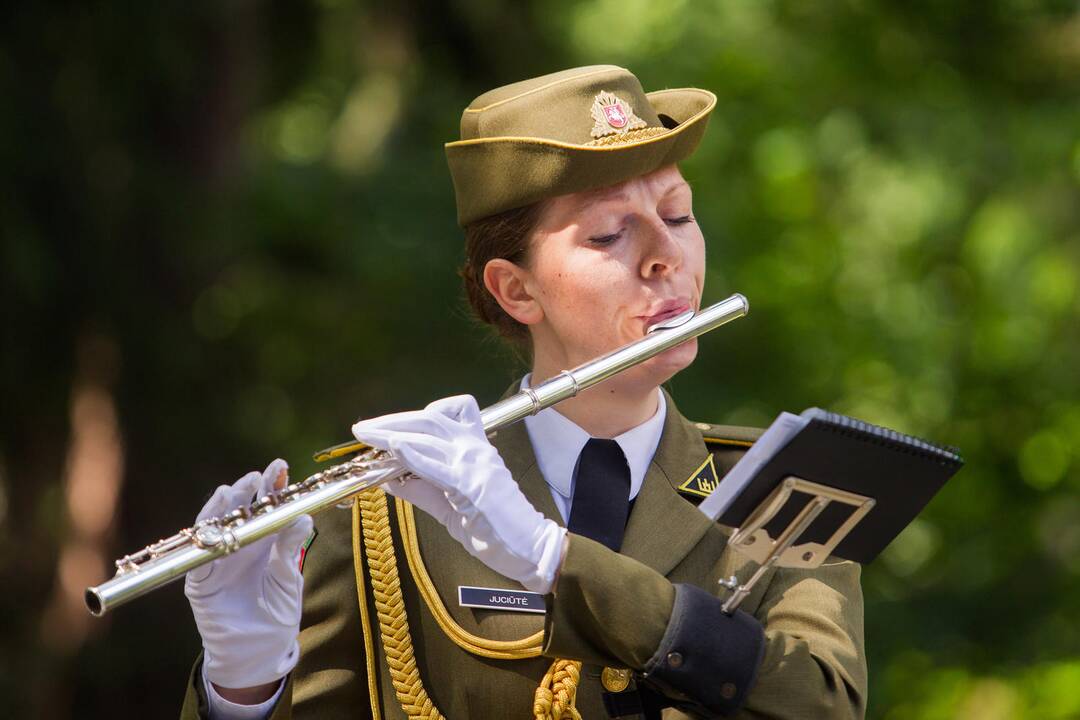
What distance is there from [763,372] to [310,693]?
5.93 m


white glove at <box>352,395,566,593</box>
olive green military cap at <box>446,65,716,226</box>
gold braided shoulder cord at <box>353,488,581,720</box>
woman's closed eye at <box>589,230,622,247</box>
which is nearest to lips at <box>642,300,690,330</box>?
woman's closed eye at <box>589,230,622,247</box>

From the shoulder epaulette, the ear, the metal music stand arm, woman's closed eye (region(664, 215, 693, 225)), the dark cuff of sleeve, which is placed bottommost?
the dark cuff of sleeve

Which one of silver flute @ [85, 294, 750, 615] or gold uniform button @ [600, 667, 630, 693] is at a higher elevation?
silver flute @ [85, 294, 750, 615]

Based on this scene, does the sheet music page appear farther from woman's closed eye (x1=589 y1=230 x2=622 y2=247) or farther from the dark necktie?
woman's closed eye (x1=589 y1=230 x2=622 y2=247)

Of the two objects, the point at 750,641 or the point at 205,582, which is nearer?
the point at 750,641

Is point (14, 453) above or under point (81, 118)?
under

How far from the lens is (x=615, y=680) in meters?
3.32

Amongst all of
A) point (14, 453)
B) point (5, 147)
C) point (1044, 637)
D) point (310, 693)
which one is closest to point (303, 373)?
point (14, 453)

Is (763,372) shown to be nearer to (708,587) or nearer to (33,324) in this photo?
(33,324)

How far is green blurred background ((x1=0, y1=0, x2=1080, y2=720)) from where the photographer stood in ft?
29.2

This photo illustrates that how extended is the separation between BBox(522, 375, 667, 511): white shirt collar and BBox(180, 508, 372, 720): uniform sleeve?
478mm

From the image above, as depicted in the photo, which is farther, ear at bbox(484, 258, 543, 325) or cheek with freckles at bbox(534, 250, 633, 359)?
ear at bbox(484, 258, 543, 325)

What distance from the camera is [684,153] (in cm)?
362

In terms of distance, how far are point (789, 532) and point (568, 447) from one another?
736 millimetres
